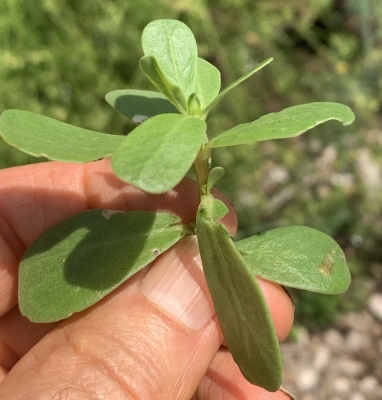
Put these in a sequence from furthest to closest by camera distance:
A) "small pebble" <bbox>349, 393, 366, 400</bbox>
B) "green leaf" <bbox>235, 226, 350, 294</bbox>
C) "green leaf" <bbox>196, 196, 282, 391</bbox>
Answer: "small pebble" <bbox>349, 393, 366, 400</bbox>, "green leaf" <bbox>235, 226, 350, 294</bbox>, "green leaf" <bbox>196, 196, 282, 391</bbox>

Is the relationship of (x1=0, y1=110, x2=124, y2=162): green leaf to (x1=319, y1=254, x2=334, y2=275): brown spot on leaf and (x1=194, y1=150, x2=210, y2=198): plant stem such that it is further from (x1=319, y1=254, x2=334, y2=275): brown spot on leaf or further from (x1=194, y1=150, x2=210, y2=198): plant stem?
(x1=319, y1=254, x2=334, y2=275): brown spot on leaf

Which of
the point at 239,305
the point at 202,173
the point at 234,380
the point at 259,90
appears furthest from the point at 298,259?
the point at 259,90

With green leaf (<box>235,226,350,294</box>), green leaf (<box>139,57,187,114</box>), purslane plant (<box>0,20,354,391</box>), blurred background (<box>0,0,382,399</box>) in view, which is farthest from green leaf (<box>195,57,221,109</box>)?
blurred background (<box>0,0,382,399</box>)

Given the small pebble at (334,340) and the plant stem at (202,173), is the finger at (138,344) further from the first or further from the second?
the small pebble at (334,340)

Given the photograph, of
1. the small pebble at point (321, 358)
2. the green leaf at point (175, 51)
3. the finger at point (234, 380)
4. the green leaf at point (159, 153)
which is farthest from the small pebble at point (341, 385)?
the green leaf at point (159, 153)

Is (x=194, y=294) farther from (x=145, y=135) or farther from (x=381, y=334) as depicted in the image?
(x=381, y=334)

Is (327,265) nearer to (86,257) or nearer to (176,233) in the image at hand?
(176,233)
